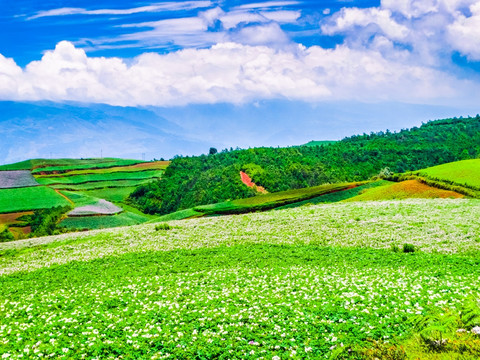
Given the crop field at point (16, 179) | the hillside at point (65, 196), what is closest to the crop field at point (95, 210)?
the hillside at point (65, 196)

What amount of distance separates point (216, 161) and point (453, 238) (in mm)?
152222

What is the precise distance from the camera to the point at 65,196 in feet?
443

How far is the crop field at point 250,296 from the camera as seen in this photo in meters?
14.3

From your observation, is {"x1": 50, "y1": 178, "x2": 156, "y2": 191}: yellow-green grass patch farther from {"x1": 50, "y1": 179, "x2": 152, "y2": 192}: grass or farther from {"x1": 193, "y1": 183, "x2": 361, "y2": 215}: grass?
{"x1": 193, "y1": 183, "x2": 361, "y2": 215}: grass

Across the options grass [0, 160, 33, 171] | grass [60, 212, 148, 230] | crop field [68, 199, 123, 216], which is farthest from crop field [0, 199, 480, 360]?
grass [0, 160, 33, 171]

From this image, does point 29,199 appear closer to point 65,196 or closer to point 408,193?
point 65,196

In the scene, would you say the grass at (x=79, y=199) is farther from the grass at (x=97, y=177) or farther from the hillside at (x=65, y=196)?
the grass at (x=97, y=177)

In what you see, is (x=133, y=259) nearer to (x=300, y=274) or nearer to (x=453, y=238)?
(x=300, y=274)

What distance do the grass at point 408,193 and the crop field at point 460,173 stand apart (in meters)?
3.85

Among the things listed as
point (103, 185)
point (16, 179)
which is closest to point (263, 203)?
point (103, 185)

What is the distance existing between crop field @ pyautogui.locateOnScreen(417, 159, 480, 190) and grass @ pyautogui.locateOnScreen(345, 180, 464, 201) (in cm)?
385

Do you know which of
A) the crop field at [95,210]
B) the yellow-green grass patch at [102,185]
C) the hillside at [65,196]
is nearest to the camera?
the hillside at [65,196]

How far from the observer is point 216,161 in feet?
600

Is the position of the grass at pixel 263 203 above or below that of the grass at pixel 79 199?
below
